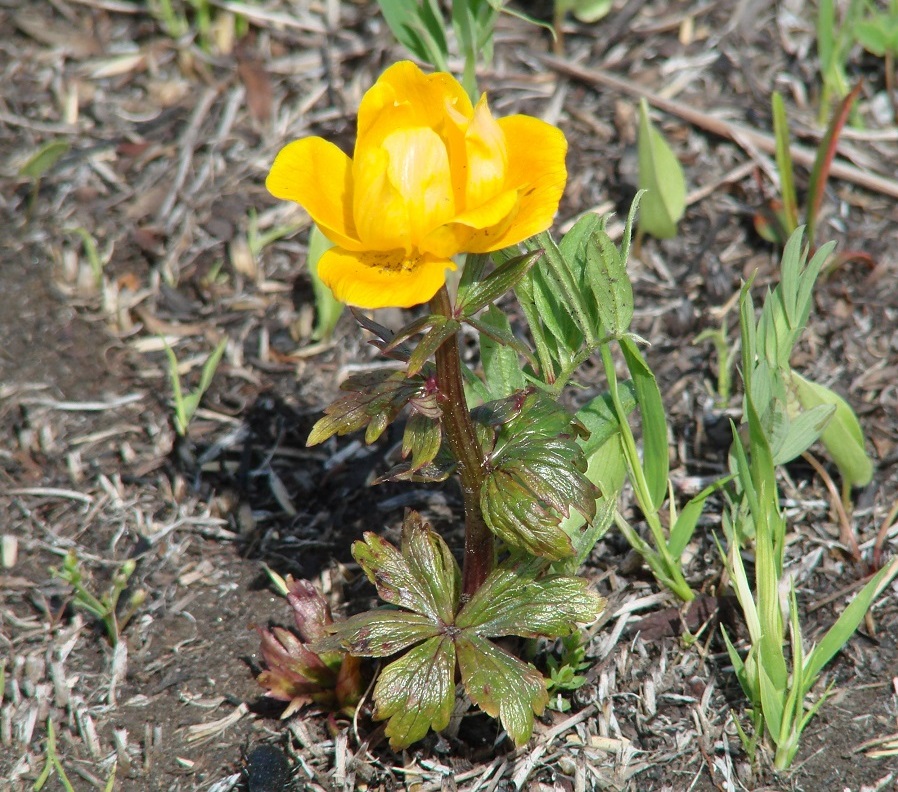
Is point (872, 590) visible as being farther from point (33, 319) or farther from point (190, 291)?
point (33, 319)

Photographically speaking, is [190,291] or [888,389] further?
[190,291]

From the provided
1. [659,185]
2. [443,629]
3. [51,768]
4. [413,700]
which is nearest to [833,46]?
[659,185]

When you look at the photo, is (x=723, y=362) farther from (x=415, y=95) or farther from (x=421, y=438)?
(x=415, y=95)

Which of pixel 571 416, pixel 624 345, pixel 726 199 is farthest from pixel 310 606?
pixel 726 199

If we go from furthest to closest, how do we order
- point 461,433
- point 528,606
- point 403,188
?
point 528,606 → point 461,433 → point 403,188

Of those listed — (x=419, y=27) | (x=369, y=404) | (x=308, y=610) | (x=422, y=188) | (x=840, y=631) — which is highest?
(x=422, y=188)

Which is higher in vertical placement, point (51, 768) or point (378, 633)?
point (378, 633)

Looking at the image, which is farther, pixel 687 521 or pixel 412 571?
pixel 687 521

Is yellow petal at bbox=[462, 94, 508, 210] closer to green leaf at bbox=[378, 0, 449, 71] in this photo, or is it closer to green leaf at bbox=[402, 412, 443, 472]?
green leaf at bbox=[402, 412, 443, 472]
